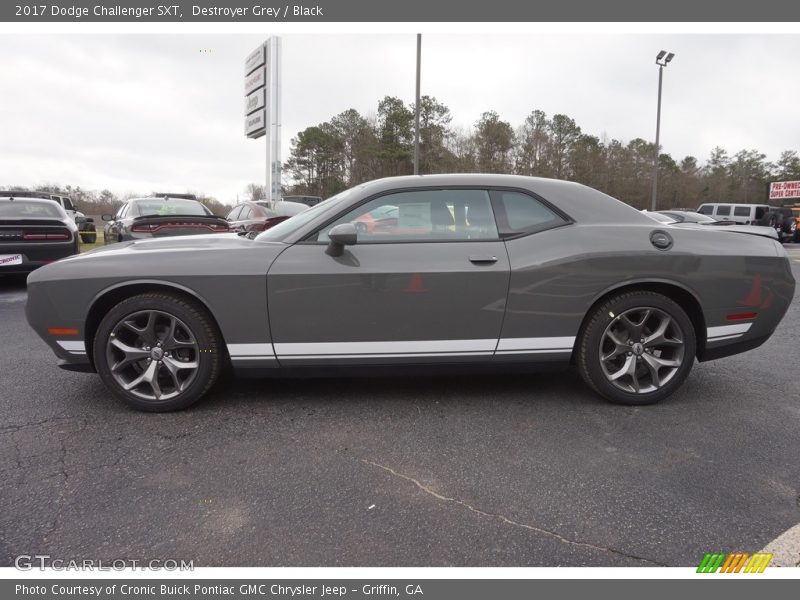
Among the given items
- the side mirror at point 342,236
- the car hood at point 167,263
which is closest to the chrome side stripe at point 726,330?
the side mirror at point 342,236

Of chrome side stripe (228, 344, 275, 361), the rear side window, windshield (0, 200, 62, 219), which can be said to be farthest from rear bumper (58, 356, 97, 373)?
windshield (0, 200, 62, 219)

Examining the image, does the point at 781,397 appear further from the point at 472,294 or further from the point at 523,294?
the point at 472,294

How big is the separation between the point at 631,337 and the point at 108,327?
3204mm

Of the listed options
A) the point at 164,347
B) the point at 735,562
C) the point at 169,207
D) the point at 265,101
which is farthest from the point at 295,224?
the point at 265,101

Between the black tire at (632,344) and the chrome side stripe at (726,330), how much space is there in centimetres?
13

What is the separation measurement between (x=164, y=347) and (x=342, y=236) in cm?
128

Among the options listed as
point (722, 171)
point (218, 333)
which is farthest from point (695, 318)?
point (722, 171)

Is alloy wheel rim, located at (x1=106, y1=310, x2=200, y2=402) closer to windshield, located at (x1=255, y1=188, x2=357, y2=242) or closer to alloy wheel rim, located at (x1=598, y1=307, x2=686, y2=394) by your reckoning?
windshield, located at (x1=255, y1=188, x2=357, y2=242)

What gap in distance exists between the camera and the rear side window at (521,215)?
3.19 metres

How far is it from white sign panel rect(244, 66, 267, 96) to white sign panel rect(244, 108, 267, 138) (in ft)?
3.26

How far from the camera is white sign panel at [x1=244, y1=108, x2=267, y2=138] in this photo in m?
20.8

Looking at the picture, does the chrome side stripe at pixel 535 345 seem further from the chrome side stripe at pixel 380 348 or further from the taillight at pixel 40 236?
the taillight at pixel 40 236

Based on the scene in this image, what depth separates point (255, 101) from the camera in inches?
832

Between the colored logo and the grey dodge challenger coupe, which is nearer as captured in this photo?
the colored logo
